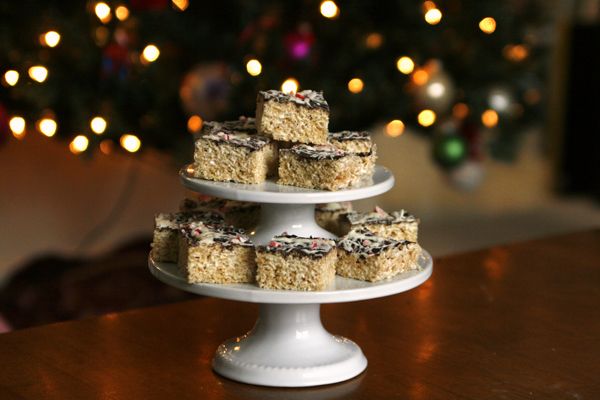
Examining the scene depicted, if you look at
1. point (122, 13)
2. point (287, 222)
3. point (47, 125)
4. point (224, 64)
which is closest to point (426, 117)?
point (224, 64)

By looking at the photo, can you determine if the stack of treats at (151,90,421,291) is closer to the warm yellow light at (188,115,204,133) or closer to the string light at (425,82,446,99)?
the warm yellow light at (188,115,204,133)

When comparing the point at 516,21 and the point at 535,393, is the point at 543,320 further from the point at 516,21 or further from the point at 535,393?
the point at 516,21

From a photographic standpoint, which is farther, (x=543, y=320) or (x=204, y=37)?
(x=204, y=37)

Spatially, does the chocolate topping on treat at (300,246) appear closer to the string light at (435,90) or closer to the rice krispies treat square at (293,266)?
the rice krispies treat square at (293,266)

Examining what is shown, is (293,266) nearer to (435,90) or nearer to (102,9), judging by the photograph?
(102,9)

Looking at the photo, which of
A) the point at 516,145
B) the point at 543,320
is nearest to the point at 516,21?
the point at 516,145

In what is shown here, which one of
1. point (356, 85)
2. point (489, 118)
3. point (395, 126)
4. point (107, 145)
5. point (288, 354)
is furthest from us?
point (489, 118)

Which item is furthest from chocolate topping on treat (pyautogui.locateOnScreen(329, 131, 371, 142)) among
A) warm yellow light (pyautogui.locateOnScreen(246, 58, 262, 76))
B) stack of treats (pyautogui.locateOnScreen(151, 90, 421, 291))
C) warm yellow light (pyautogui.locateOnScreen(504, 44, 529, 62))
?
warm yellow light (pyautogui.locateOnScreen(504, 44, 529, 62))
